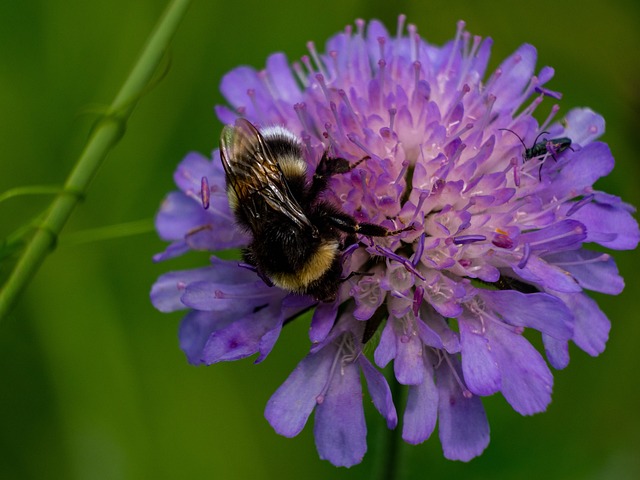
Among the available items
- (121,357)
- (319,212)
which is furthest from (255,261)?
(121,357)

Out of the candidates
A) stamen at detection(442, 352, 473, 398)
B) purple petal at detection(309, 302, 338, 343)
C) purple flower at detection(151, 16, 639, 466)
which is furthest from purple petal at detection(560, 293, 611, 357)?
purple petal at detection(309, 302, 338, 343)

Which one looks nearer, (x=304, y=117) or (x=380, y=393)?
(x=380, y=393)

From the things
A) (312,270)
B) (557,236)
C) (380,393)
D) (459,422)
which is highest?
(312,270)

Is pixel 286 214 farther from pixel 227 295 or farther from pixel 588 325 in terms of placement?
pixel 588 325

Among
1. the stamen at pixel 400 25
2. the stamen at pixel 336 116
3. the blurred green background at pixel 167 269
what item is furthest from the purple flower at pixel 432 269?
the blurred green background at pixel 167 269

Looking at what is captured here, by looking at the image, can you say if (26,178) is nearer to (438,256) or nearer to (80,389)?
(80,389)

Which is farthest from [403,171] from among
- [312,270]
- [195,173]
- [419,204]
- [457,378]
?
[195,173]

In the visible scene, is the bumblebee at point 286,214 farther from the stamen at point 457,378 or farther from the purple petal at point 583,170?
the purple petal at point 583,170
